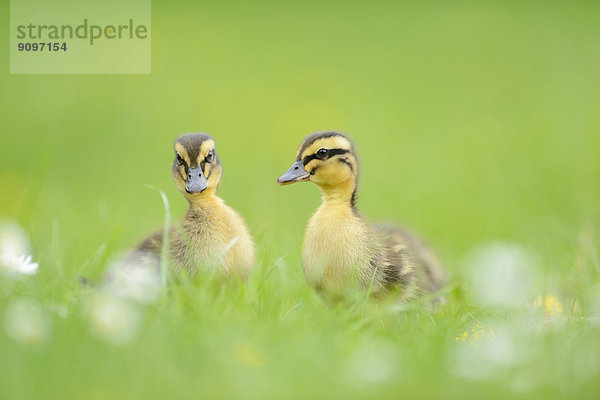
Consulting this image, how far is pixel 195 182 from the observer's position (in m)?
3.79

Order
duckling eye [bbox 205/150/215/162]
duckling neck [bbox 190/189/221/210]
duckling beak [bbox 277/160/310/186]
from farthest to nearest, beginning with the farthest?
duckling neck [bbox 190/189/221/210] < duckling eye [bbox 205/150/215/162] < duckling beak [bbox 277/160/310/186]

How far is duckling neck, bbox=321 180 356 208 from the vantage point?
3889 mm

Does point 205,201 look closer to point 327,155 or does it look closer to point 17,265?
point 327,155

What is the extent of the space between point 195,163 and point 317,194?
5038 millimetres

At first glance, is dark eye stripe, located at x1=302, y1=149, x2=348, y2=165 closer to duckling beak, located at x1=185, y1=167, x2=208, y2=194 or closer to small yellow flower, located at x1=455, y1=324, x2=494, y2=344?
duckling beak, located at x1=185, y1=167, x2=208, y2=194

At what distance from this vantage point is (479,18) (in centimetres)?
1374

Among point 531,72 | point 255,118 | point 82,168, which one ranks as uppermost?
point 531,72

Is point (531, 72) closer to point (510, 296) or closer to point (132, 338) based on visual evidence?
point (510, 296)

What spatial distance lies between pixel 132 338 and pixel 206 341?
0.29m

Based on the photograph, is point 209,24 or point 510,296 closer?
point 510,296

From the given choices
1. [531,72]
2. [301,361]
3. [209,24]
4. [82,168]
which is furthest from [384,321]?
[209,24]

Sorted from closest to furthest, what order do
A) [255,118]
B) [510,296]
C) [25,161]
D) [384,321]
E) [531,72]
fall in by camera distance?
1. [384,321]
2. [510,296]
3. [25,161]
4. [255,118]
5. [531,72]

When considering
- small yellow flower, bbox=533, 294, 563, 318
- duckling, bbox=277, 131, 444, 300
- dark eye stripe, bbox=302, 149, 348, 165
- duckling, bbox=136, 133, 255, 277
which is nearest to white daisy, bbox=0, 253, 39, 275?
duckling, bbox=136, 133, 255, 277

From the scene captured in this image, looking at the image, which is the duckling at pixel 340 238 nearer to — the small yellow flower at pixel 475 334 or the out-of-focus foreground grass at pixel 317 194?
the out-of-focus foreground grass at pixel 317 194
